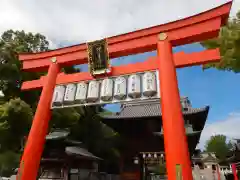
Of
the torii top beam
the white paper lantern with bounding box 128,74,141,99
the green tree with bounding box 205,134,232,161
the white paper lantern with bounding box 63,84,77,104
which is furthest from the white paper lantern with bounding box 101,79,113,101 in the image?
the green tree with bounding box 205,134,232,161

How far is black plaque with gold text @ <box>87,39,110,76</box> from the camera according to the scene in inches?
274

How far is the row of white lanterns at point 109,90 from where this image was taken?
6.11 meters

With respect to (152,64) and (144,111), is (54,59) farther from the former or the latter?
(144,111)

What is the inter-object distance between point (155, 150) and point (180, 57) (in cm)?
653

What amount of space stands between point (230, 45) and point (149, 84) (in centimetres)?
266

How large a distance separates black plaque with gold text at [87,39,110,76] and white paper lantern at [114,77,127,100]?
0.58 metres

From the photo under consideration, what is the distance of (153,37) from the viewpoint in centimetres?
682

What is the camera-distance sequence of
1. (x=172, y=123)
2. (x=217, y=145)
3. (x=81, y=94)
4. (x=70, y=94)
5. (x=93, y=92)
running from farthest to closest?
1. (x=217, y=145)
2. (x=70, y=94)
3. (x=81, y=94)
4. (x=93, y=92)
5. (x=172, y=123)

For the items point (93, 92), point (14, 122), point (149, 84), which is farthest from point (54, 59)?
point (14, 122)

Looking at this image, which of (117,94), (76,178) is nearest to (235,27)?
(117,94)

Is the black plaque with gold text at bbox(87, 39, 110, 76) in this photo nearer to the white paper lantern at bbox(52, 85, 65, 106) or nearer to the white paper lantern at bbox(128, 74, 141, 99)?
the white paper lantern at bbox(128, 74, 141, 99)

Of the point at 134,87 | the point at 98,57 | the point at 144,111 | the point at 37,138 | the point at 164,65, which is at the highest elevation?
the point at 144,111

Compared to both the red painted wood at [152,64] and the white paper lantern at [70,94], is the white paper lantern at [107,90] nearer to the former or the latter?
the red painted wood at [152,64]

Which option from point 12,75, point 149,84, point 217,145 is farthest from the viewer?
point 217,145
